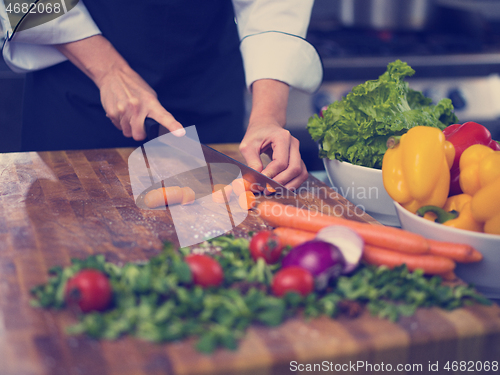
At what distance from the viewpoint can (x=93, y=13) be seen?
1.59 metres

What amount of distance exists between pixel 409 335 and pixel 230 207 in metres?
0.62

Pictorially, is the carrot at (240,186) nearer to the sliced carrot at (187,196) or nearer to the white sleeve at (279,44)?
the sliced carrot at (187,196)

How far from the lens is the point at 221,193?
1.27 m

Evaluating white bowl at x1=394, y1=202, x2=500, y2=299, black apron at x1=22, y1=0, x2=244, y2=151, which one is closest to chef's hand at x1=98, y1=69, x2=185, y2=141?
black apron at x1=22, y1=0, x2=244, y2=151

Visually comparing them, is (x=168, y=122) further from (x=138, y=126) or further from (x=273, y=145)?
(x=273, y=145)

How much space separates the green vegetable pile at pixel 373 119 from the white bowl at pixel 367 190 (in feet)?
0.11

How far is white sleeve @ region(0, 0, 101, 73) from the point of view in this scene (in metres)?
Result: 1.45

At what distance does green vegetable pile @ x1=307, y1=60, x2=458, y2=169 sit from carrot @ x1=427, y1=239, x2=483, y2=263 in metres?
0.38

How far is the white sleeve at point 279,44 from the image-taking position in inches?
62.7

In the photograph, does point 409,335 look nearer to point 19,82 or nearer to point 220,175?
point 220,175

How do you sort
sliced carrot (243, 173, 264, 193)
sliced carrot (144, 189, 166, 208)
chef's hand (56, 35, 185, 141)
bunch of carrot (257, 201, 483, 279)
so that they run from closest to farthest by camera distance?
bunch of carrot (257, 201, 483, 279) < sliced carrot (144, 189, 166, 208) < sliced carrot (243, 173, 264, 193) < chef's hand (56, 35, 185, 141)

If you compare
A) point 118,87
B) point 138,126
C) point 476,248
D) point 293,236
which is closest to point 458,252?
point 476,248

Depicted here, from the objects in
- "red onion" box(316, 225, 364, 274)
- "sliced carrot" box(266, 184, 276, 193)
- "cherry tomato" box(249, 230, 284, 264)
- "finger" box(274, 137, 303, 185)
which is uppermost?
"red onion" box(316, 225, 364, 274)

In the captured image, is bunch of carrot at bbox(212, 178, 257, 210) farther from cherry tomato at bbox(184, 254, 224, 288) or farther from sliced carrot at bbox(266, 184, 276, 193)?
cherry tomato at bbox(184, 254, 224, 288)
